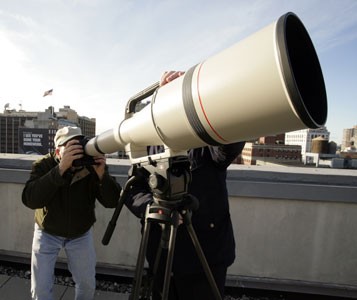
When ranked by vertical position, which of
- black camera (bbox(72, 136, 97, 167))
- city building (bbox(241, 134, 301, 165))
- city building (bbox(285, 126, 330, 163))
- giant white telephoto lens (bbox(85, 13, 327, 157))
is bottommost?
city building (bbox(241, 134, 301, 165))

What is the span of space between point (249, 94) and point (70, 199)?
5.25 ft

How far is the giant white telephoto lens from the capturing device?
1.98 feet

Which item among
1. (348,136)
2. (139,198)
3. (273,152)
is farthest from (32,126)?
(348,136)

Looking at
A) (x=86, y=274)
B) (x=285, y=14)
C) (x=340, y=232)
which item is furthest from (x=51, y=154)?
(x=340, y=232)

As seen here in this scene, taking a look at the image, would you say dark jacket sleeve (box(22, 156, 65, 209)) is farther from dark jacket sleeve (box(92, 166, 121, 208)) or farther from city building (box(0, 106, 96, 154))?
city building (box(0, 106, 96, 154))

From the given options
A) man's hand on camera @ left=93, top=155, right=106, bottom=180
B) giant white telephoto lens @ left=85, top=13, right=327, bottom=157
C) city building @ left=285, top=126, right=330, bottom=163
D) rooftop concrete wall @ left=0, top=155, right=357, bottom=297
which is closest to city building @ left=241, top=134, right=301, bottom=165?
city building @ left=285, top=126, right=330, bottom=163

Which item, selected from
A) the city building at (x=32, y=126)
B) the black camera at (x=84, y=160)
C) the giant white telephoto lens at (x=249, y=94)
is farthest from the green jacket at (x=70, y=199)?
the city building at (x=32, y=126)

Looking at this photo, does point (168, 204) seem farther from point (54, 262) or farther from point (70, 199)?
point (54, 262)

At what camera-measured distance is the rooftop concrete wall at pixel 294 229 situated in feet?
7.11

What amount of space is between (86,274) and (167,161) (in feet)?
4.31

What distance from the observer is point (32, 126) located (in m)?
56.8

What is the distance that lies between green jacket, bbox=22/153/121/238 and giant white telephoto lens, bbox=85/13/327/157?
96cm

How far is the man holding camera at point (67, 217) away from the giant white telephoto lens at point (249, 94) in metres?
0.92

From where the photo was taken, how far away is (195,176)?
138 cm
